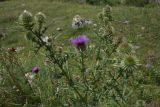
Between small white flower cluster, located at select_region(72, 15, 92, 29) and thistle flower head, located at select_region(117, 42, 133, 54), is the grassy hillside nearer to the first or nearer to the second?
small white flower cluster, located at select_region(72, 15, 92, 29)

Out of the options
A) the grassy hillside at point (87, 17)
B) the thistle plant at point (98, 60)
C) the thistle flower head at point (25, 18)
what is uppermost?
the thistle flower head at point (25, 18)

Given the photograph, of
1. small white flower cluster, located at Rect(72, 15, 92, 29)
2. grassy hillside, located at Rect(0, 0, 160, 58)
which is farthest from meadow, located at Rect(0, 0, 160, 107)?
small white flower cluster, located at Rect(72, 15, 92, 29)

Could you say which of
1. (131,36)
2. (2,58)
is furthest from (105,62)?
(131,36)

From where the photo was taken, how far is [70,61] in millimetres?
9125

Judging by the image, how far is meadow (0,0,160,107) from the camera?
453 cm

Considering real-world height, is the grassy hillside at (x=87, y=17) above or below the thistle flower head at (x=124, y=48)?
below

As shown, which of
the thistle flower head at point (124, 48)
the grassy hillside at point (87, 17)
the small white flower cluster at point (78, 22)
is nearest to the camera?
the thistle flower head at point (124, 48)

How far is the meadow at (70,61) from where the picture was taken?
453cm

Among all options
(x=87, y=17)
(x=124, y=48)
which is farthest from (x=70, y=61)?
(x=87, y=17)

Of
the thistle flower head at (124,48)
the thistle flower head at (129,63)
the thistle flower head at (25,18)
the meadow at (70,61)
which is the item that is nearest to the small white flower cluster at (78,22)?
the meadow at (70,61)

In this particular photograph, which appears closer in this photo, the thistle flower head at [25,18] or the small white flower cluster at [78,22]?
the thistle flower head at [25,18]

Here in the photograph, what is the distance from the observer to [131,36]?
12.0m

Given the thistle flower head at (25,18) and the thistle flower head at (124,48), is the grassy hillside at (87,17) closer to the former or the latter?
the thistle flower head at (124,48)

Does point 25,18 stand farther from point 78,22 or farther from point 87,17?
point 87,17
